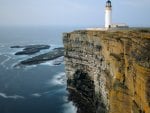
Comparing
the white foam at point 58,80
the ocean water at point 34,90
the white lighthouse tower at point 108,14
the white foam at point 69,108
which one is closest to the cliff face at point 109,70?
the white foam at point 69,108

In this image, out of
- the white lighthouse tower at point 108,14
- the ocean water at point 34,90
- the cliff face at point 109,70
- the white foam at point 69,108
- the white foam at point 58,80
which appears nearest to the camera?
the cliff face at point 109,70

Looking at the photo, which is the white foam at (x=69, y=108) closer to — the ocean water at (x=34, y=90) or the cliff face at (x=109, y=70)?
the ocean water at (x=34, y=90)

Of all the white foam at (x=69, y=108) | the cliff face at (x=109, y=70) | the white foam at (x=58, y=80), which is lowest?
the white foam at (x=58, y=80)

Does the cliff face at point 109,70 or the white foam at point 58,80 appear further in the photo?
the white foam at point 58,80

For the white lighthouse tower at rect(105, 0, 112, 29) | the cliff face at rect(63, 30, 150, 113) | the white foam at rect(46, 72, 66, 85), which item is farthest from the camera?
the white foam at rect(46, 72, 66, 85)

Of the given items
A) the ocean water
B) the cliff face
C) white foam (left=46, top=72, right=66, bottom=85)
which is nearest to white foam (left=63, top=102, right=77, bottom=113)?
the ocean water

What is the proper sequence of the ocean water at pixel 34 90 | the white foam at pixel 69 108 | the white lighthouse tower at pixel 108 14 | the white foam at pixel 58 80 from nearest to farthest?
the white foam at pixel 69 108
the ocean water at pixel 34 90
the white lighthouse tower at pixel 108 14
the white foam at pixel 58 80

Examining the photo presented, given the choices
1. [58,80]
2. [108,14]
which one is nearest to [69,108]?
[58,80]

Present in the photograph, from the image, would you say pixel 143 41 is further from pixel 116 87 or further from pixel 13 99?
pixel 13 99

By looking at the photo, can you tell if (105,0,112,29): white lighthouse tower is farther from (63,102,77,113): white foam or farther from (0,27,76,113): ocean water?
(63,102,77,113): white foam
